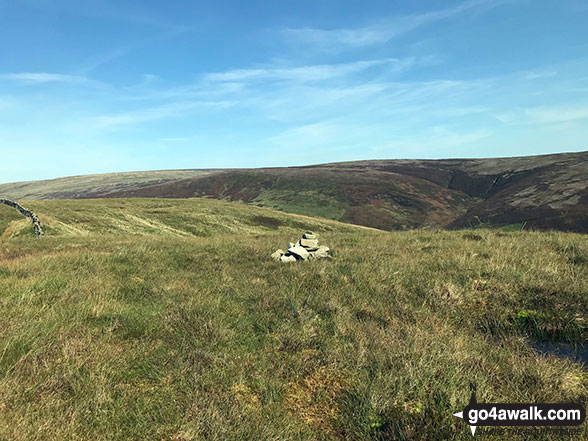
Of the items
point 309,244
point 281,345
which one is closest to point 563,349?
point 281,345

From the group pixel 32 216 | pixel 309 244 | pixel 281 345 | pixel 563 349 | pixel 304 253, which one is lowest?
pixel 563 349

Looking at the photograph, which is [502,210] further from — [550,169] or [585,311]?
[585,311]

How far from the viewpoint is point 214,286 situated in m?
8.77

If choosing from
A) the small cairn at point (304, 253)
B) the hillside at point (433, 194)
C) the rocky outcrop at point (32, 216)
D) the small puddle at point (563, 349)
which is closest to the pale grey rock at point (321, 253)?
the small cairn at point (304, 253)

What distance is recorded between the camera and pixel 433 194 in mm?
100688

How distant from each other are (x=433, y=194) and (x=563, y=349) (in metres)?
103

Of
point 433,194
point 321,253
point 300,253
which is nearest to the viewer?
point 300,253

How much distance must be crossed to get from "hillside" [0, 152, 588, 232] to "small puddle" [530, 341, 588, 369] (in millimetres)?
54350

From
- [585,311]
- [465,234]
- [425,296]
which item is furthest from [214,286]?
[465,234]

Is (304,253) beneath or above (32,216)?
beneath

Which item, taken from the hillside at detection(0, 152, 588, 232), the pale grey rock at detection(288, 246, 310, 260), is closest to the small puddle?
Answer: the pale grey rock at detection(288, 246, 310, 260)

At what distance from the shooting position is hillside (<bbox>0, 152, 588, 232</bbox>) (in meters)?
64.2

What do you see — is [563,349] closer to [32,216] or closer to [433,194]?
[32,216]

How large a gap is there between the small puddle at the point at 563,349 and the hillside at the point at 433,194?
54.4 meters
